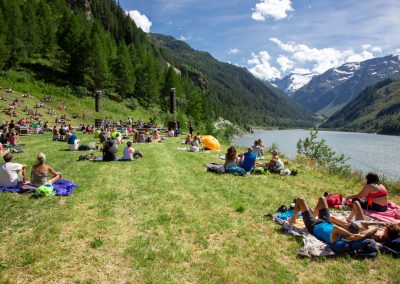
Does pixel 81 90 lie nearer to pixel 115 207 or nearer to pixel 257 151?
pixel 257 151

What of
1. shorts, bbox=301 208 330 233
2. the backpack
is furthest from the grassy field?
the backpack

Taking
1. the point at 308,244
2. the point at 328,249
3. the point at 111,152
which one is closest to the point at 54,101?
the point at 111,152

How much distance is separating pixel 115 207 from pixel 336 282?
6810 mm

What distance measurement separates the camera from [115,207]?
10.5m

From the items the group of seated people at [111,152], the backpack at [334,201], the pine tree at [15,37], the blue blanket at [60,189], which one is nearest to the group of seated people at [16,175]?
→ the blue blanket at [60,189]

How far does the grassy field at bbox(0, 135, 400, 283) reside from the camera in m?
6.70

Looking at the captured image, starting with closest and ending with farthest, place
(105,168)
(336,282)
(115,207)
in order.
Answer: (336,282) → (115,207) → (105,168)

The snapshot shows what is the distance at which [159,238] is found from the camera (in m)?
8.29

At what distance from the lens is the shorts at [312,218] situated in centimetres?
887

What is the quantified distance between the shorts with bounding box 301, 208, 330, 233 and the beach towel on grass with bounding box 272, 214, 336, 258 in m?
0.18

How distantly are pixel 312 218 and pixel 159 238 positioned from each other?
14.0 ft

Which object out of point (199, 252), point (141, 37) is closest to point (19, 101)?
point (199, 252)

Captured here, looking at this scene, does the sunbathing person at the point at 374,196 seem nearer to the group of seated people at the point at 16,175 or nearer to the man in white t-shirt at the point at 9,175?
the group of seated people at the point at 16,175

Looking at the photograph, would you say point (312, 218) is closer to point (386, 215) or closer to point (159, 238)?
point (386, 215)
